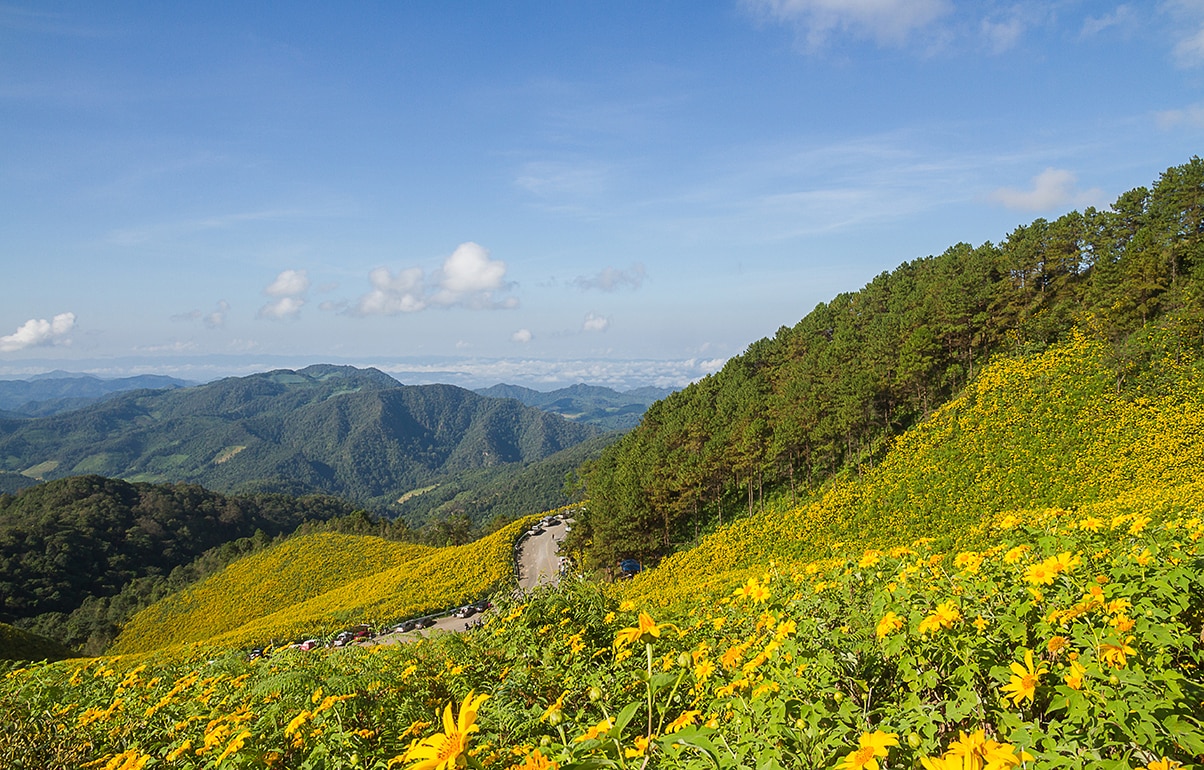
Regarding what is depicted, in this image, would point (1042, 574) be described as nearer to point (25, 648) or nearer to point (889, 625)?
point (889, 625)

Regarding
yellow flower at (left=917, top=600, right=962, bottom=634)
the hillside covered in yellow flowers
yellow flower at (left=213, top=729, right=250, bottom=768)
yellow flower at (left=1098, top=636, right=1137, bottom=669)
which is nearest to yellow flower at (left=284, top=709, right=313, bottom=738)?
the hillside covered in yellow flowers

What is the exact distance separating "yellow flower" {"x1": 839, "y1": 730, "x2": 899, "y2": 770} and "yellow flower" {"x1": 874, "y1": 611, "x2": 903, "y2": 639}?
4.41 feet

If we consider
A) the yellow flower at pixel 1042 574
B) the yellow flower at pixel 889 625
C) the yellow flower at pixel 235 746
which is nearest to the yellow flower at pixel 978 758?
the yellow flower at pixel 889 625

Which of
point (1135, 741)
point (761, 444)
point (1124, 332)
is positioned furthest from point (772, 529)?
point (1135, 741)

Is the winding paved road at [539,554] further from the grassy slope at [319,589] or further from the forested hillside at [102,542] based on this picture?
the forested hillside at [102,542]

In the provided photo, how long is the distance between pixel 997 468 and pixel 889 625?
20827mm

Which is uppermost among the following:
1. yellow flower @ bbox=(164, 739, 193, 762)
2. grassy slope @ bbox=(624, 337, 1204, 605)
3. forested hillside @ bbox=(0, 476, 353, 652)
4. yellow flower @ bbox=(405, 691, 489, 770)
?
yellow flower @ bbox=(405, 691, 489, 770)

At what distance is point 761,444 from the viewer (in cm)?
2619

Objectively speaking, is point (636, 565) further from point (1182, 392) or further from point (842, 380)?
point (1182, 392)

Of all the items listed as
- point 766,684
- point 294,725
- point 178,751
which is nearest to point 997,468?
point 766,684

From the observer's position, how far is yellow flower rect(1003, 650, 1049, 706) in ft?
6.84

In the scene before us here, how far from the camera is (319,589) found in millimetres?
38656

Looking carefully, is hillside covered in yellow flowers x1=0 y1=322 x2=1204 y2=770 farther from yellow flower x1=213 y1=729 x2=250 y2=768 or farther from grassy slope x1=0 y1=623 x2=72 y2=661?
grassy slope x1=0 y1=623 x2=72 y2=661

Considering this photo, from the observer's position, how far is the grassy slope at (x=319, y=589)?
89.8 feet
